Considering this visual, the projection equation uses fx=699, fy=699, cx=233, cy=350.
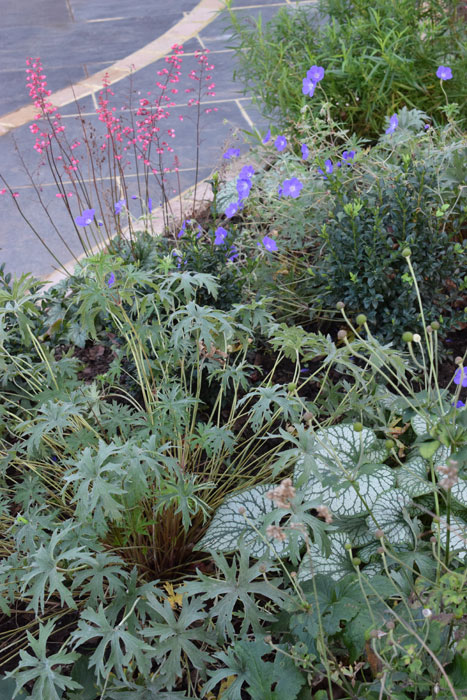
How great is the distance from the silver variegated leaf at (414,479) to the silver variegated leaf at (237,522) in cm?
36

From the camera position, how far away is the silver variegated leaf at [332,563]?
1.77 meters

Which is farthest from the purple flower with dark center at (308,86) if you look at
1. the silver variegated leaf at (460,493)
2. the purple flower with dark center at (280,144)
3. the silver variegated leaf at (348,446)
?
the silver variegated leaf at (460,493)

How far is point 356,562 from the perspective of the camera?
129 cm

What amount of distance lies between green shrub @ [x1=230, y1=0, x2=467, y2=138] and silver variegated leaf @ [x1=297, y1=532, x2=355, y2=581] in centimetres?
247

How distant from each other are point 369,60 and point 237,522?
274 cm

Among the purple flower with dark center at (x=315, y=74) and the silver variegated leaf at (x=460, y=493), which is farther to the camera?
the purple flower with dark center at (x=315, y=74)

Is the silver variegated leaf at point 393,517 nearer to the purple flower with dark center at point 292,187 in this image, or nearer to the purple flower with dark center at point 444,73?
the purple flower with dark center at point 292,187

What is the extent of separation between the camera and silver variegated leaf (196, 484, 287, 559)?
193 cm

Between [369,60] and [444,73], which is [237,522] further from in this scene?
[369,60]

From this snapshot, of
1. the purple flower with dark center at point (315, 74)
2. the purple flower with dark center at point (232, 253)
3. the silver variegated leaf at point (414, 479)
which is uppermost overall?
the purple flower with dark center at point (315, 74)

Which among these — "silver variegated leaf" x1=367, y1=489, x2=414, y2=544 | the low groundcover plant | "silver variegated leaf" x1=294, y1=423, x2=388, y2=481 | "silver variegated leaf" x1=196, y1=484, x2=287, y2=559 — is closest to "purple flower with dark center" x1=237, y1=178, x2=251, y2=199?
the low groundcover plant

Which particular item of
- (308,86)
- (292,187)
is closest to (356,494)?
(292,187)

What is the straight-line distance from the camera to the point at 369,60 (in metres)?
3.70

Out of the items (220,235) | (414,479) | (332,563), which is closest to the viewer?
(332,563)
